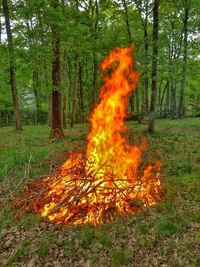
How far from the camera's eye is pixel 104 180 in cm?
652

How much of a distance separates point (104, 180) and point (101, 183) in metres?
0.11

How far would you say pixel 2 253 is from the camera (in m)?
5.34

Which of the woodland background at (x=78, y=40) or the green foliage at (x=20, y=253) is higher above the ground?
the woodland background at (x=78, y=40)

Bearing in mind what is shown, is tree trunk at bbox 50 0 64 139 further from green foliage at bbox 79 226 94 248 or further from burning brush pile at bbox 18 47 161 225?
green foliage at bbox 79 226 94 248

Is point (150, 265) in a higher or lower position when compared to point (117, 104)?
lower

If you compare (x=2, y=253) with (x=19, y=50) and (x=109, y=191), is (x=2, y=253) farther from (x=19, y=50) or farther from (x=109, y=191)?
(x=19, y=50)

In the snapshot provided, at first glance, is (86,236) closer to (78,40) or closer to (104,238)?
(104,238)

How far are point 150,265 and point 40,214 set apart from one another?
9.30ft

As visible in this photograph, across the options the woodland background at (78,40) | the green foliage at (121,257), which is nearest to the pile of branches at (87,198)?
the green foliage at (121,257)

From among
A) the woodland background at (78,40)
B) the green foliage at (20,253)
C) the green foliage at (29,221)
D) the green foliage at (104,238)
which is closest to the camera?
the green foliage at (20,253)

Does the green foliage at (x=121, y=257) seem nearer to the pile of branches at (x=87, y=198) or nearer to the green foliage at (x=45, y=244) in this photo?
the pile of branches at (x=87, y=198)

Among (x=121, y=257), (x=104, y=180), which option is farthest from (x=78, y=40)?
(x=121, y=257)

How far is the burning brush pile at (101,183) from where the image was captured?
628 cm

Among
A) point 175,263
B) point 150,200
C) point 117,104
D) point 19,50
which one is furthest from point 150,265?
point 19,50
